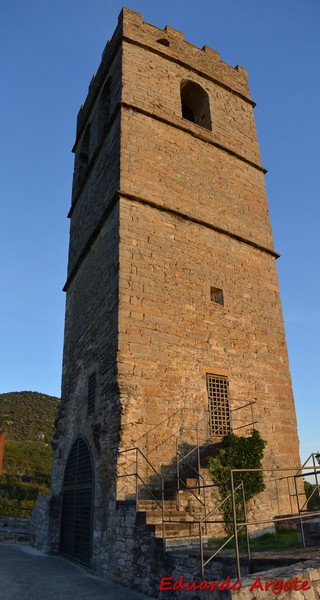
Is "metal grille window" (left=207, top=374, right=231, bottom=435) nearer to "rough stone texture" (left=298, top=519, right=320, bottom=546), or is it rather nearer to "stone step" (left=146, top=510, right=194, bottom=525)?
"stone step" (left=146, top=510, right=194, bottom=525)

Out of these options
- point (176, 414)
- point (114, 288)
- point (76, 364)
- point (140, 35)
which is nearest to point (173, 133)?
point (140, 35)

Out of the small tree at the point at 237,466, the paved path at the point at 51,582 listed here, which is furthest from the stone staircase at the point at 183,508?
the paved path at the point at 51,582

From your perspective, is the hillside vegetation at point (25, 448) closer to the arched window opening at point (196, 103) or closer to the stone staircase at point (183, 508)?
the stone staircase at point (183, 508)

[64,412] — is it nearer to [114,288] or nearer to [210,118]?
[114,288]

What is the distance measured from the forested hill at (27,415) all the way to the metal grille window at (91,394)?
28142mm

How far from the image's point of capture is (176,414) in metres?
9.20

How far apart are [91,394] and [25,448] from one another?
1036 inches

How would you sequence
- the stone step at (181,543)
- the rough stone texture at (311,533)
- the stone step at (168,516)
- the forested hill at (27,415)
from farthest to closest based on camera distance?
the forested hill at (27,415), the stone step at (168,516), the rough stone texture at (311,533), the stone step at (181,543)

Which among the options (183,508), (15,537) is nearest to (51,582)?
(183,508)

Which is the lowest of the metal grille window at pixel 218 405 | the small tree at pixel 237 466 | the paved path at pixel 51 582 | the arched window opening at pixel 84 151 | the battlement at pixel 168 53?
the paved path at pixel 51 582

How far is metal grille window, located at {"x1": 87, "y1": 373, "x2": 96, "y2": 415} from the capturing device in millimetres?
10219

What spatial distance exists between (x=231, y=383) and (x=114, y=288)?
3591mm

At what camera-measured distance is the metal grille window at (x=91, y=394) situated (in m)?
10.2

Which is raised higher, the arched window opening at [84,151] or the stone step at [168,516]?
the arched window opening at [84,151]
